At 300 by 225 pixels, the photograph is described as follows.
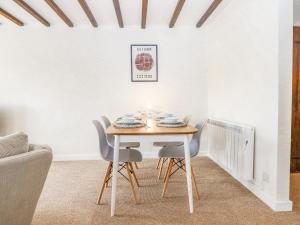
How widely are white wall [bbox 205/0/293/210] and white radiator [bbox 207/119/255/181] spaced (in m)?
0.08

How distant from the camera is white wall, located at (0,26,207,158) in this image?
4332 mm

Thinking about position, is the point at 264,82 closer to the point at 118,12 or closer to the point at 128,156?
the point at 128,156

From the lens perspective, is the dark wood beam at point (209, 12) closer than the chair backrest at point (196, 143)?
No

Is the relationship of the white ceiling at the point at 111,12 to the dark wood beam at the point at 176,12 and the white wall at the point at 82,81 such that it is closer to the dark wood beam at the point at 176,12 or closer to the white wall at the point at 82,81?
the dark wood beam at the point at 176,12

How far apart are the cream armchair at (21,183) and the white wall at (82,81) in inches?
106

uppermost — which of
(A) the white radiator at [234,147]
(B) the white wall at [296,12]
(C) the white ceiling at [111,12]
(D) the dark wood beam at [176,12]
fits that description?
(C) the white ceiling at [111,12]

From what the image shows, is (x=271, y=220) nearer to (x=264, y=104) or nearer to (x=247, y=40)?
(x=264, y=104)

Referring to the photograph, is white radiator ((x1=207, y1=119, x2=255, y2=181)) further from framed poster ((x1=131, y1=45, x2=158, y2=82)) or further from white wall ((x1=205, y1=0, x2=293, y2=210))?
framed poster ((x1=131, y1=45, x2=158, y2=82))

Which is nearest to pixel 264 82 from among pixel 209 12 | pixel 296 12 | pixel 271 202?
pixel 271 202

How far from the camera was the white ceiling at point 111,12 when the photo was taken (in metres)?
3.37

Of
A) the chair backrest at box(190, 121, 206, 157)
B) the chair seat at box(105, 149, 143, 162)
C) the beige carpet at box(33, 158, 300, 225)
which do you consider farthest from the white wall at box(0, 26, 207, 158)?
the chair seat at box(105, 149, 143, 162)

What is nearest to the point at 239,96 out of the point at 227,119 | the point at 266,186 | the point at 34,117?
the point at 227,119

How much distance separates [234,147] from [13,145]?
2460mm

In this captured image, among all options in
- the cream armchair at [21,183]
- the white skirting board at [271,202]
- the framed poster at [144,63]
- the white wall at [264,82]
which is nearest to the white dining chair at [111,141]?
the cream armchair at [21,183]
